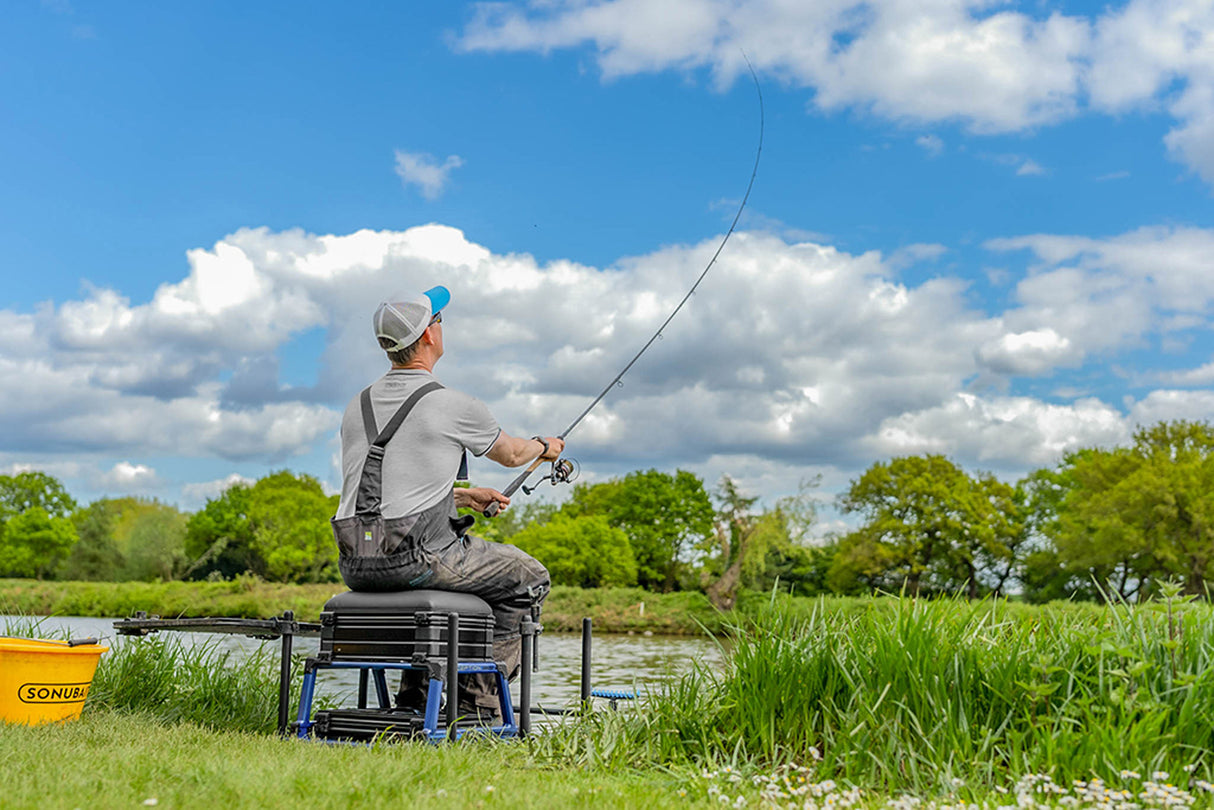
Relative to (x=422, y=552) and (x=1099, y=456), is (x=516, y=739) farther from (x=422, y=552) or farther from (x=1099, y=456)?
(x=1099, y=456)

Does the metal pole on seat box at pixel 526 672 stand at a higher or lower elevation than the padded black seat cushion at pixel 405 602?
lower

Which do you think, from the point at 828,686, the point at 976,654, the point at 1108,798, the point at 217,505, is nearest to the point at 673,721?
the point at 828,686

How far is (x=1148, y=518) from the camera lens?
38.4m

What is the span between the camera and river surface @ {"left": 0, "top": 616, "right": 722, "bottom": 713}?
21.8ft

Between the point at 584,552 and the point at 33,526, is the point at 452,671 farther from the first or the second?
the point at 33,526

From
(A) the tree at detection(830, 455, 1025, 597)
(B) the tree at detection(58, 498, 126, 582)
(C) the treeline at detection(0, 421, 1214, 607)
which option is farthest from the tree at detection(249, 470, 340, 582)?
(A) the tree at detection(830, 455, 1025, 597)

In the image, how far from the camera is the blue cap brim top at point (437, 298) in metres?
5.07

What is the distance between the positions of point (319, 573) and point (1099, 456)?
38.7 m

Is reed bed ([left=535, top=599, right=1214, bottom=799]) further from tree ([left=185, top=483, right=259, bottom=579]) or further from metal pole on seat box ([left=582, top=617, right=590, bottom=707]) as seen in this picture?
tree ([left=185, top=483, right=259, bottom=579])

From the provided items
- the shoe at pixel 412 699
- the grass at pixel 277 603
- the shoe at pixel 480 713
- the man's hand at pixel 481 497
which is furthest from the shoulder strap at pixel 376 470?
the grass at pixel 277 603

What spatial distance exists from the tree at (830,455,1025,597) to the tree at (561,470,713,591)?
804 centimetres

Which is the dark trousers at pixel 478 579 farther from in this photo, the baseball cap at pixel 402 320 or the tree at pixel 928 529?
the tree at pixel 928 529

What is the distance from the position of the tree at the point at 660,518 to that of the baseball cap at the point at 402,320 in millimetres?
47386

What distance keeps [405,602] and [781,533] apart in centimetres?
3802
